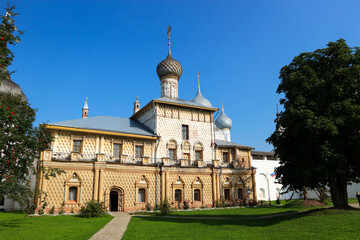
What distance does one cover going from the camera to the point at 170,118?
90.0ft

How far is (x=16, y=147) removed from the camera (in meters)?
12.5

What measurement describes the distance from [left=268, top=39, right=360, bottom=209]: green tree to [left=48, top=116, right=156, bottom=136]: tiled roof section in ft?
42.8

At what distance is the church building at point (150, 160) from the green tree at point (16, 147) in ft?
25.9

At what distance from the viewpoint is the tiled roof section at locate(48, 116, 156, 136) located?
2372 cm

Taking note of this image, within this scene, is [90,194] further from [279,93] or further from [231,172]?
[279,93]

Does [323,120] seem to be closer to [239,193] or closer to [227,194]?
[227,194]

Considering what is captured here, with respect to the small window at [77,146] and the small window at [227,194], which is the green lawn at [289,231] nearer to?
the small window at [77,146]

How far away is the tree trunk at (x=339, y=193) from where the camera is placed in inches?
627

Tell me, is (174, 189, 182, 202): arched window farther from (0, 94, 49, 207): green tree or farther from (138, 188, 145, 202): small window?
(0, 94, 49, 207): green tree

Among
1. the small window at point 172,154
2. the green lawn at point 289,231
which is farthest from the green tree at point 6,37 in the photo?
the small window at point 172,154

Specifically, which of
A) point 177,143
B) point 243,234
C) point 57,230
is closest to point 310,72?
point 243,234

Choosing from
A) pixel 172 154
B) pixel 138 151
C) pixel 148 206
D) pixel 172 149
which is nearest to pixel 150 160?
pixel 138 151

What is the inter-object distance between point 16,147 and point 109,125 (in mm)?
13263

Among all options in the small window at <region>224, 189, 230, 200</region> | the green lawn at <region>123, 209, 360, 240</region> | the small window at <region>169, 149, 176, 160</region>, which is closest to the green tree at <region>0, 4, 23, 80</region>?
the green lawn at <region>123, 209, 360, 240</region>
